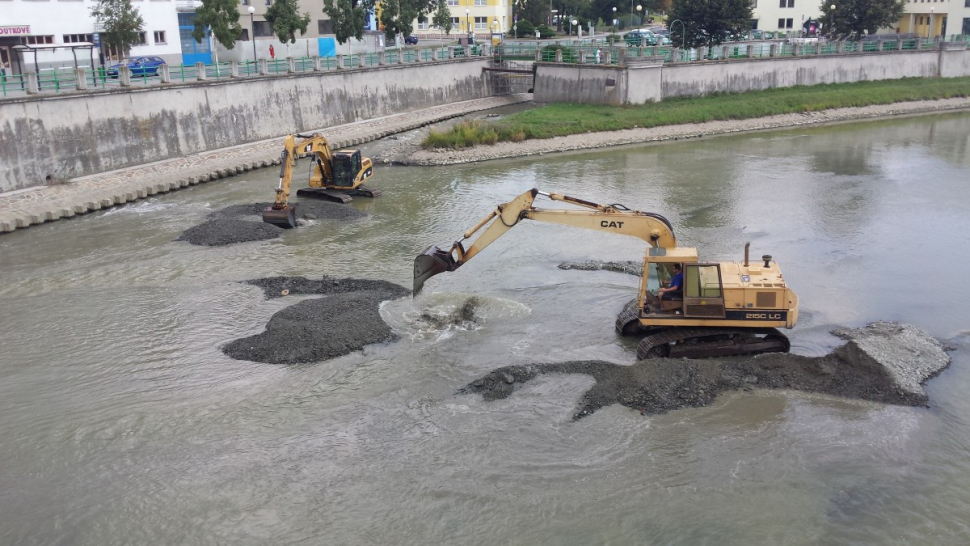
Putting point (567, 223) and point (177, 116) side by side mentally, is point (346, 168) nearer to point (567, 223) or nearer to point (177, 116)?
point (177, 116)

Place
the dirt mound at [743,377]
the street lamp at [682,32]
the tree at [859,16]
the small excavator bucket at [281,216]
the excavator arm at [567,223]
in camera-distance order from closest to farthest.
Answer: the dirt mound at [743,377] < the excavator arm at [567,223] < the small excavator bucket at [281,216] < the street lamp at [682,32] < the tree at [859,16]

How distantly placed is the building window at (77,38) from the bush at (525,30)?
3876cm

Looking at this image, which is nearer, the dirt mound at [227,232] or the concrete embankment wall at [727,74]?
the dirt mound at [227,232]

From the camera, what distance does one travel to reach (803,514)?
1130 cm

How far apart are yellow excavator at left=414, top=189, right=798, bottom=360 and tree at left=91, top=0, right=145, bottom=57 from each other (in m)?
30.7

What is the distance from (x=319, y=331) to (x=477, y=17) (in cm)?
6821

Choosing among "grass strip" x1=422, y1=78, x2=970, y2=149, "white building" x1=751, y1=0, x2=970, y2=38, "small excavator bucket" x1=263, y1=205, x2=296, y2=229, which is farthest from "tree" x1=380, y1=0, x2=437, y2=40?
"small excavator bucket" x1=263, y1=205, x2=296, y2=229

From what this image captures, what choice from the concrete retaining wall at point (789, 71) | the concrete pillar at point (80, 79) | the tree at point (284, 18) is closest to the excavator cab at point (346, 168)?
the concrete pillar at point (80, 79)

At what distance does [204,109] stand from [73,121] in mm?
6371

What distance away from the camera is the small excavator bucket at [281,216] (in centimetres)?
2478

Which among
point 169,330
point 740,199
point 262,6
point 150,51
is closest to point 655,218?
point 169,330

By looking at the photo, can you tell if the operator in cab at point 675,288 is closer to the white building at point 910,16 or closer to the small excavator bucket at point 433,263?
the small excavator bucket at point 433,263

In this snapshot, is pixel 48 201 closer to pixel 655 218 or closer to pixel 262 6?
pixel 655 218

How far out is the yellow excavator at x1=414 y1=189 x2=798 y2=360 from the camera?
15.0 m
